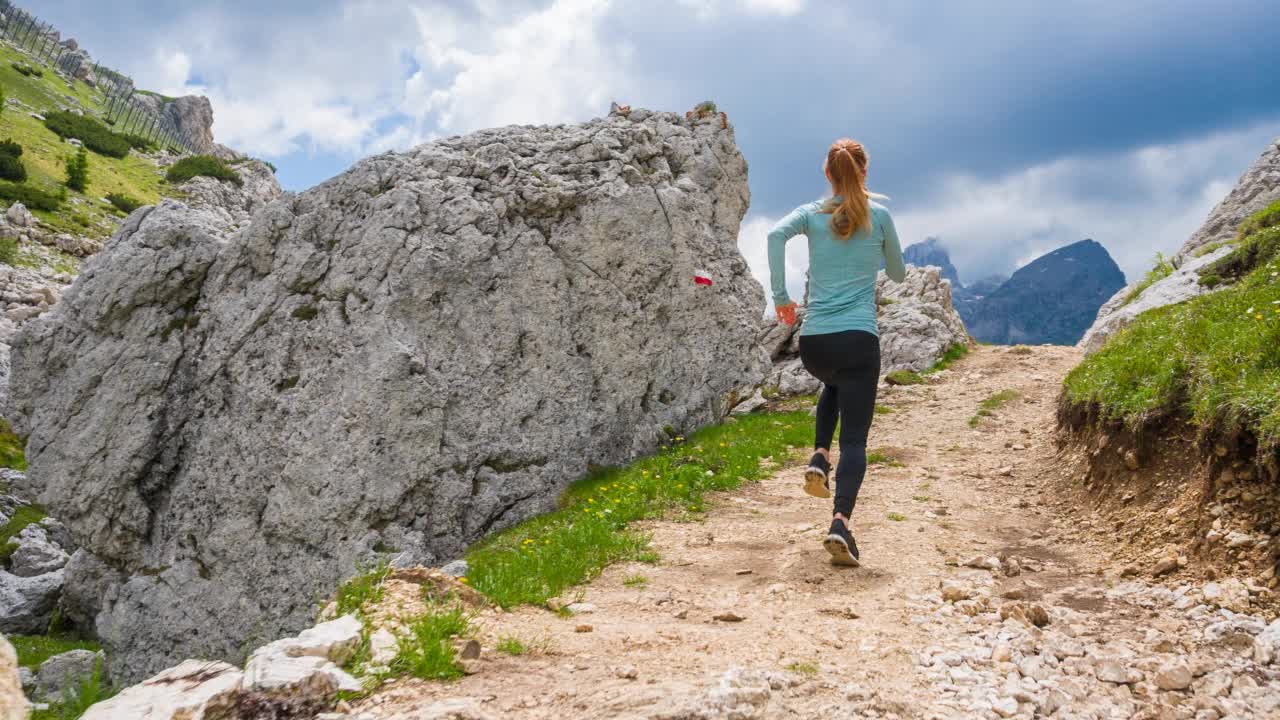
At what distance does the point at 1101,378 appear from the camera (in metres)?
10.6

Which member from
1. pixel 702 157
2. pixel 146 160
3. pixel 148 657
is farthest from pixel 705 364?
pixel 146 160

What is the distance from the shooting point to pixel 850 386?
23.7 ft

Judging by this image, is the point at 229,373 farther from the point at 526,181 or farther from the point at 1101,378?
the point at 1101,378

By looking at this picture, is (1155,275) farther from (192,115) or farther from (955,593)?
(192,115)

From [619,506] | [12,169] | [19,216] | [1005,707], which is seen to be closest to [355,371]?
[619,506]

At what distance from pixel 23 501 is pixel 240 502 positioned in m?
22.3

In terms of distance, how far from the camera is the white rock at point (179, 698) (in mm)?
3863

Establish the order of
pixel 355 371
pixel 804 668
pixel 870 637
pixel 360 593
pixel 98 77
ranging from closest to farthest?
pixel 804 668
pixel 870 637
pixel 360 593
pixel 355 371
pixel 98 77

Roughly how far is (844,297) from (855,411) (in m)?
1.15

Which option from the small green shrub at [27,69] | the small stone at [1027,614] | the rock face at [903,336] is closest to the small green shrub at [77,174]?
the small green shrub at [27,69]

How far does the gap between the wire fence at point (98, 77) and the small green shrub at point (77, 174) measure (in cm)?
7653

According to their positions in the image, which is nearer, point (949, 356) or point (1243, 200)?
point (949, 356)

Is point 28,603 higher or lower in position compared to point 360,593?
lower

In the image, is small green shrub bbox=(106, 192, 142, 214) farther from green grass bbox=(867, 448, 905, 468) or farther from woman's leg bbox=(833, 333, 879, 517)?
woman's leg bbox=(833, 333, 879, 517)
